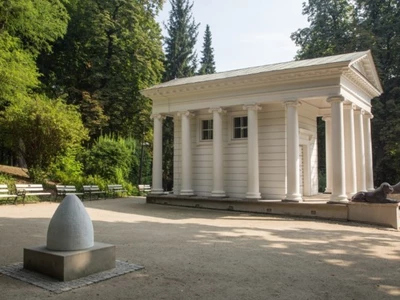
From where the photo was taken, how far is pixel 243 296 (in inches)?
187

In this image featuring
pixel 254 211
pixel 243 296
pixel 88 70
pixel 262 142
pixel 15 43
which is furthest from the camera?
pixel 88 70

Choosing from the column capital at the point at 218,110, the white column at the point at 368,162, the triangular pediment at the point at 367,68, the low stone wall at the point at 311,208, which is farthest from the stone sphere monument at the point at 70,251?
the white column at the point at 368,162

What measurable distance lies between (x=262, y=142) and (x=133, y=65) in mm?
16984

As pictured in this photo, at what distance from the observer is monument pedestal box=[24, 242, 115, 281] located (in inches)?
205

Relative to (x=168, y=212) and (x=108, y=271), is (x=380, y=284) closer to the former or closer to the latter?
(x=108, y=271)

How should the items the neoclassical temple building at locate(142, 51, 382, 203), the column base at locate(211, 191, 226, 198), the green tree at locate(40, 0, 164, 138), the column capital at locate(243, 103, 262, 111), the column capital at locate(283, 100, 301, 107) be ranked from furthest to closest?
the green tree at locate(40, 0, 164, 138) < the column base at locate(211, 191, 226, 198) < the column capital at locate(243, 103, 262, 111) < the column capital at locate(283, 100, 301, 107) < the neoclassical temple building at locate(142, 51, 382, 203)

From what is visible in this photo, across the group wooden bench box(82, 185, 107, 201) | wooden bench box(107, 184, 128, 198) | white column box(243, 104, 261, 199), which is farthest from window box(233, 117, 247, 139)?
wooden bench box(107, 184, 128, 198)

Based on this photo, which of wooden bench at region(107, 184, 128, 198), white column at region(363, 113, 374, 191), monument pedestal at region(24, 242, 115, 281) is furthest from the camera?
wooden bench at region(107, 184, 128, 198)

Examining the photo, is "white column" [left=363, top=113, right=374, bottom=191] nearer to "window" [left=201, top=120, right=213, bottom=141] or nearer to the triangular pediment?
the triangular pediment

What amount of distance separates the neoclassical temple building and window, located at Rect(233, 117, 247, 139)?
0.09ft

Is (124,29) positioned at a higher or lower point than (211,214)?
higher

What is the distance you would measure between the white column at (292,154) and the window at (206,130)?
427 cm

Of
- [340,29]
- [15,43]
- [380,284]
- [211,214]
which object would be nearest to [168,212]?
[211,214]

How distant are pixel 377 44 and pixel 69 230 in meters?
28.5
